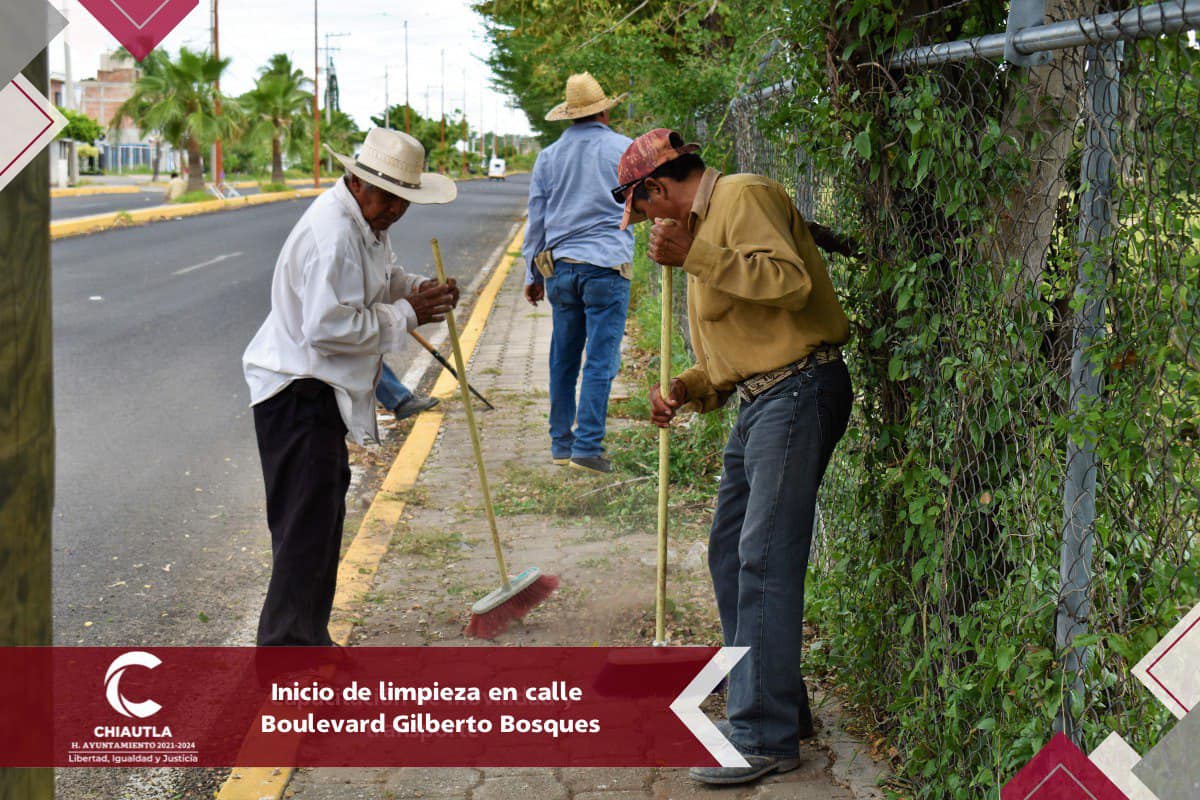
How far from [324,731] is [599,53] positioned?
7698mm

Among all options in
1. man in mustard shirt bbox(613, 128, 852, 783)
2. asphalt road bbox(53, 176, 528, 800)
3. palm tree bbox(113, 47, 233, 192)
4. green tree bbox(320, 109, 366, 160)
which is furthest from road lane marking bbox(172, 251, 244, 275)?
green tree bbox(320, 109, 366, 160)

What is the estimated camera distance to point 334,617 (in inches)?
211

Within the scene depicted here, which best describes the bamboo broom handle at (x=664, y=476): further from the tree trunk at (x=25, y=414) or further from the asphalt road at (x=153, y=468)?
the tree trunk at (x=25, y=414)

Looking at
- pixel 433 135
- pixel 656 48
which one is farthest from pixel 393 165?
pixel 433 135

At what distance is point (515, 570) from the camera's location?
234 inches

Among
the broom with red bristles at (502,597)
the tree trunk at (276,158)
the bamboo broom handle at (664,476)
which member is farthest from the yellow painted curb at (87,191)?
the bamboo broom handle at (664,476)

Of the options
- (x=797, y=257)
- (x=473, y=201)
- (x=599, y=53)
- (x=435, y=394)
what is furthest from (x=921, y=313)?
(x=473, y=201)

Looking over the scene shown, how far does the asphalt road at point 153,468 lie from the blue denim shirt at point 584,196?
2.29 metres

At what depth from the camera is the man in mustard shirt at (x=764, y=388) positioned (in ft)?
12.6

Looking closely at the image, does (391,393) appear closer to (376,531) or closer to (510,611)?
(376,531)

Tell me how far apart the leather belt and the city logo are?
Answer: 92.0 inches

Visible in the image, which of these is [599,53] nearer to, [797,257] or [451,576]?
[451,576]

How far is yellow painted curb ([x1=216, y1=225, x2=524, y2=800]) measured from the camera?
3.97 m

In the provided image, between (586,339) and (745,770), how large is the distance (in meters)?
4.19
